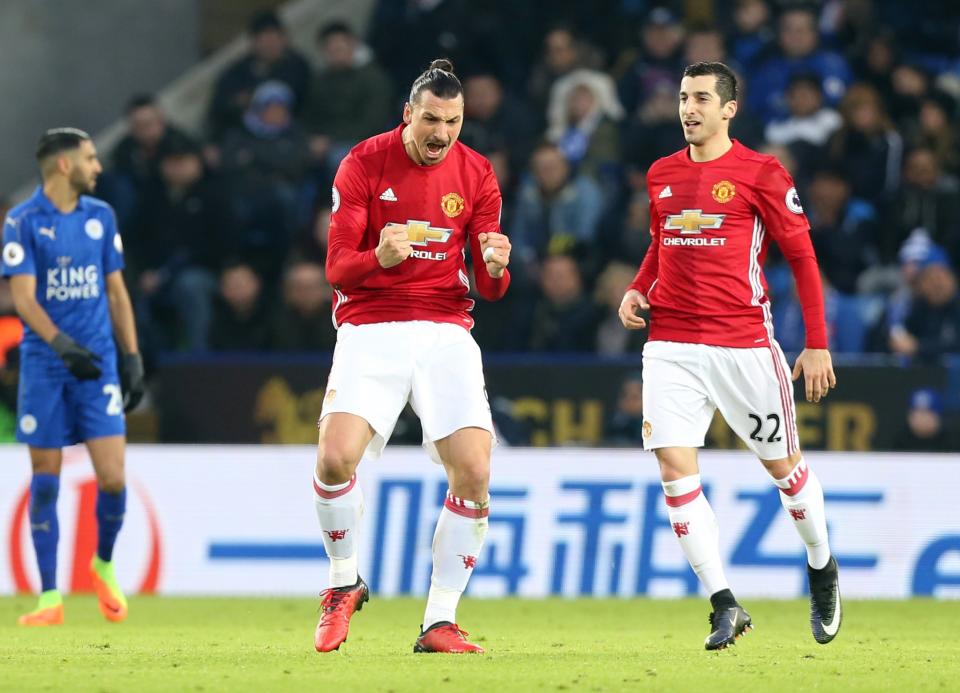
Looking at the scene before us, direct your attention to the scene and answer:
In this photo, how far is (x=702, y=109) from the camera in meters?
7.55

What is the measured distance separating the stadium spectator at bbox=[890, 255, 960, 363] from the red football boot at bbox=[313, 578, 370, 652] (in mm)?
6700

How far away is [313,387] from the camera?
42.4 feet

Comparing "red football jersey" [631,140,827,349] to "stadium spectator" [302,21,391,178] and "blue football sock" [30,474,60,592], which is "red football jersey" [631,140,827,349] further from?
"stadium spectator" [302,21,391,178]

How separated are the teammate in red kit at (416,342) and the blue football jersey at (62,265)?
2.55 meters

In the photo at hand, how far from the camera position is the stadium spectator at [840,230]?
13.9 m

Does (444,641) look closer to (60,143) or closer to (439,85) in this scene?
(439,85)

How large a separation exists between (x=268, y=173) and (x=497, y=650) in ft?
→ 29.1

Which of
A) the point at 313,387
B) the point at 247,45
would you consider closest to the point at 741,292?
the point at 313,387

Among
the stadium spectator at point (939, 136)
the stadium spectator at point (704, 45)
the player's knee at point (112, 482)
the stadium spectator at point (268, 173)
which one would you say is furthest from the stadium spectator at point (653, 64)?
the player's knee at point (112, 482)

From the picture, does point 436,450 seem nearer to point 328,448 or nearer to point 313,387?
point 328,448

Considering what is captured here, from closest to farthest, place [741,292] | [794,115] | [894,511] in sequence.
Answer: [741,292] < [894,511] < [794,115]

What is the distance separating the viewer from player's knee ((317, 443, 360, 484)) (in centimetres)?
706

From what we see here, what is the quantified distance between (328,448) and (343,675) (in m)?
1.01

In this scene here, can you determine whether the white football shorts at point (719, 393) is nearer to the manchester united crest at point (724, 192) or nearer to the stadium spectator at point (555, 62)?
the manchester united crest at point (724, 192)
